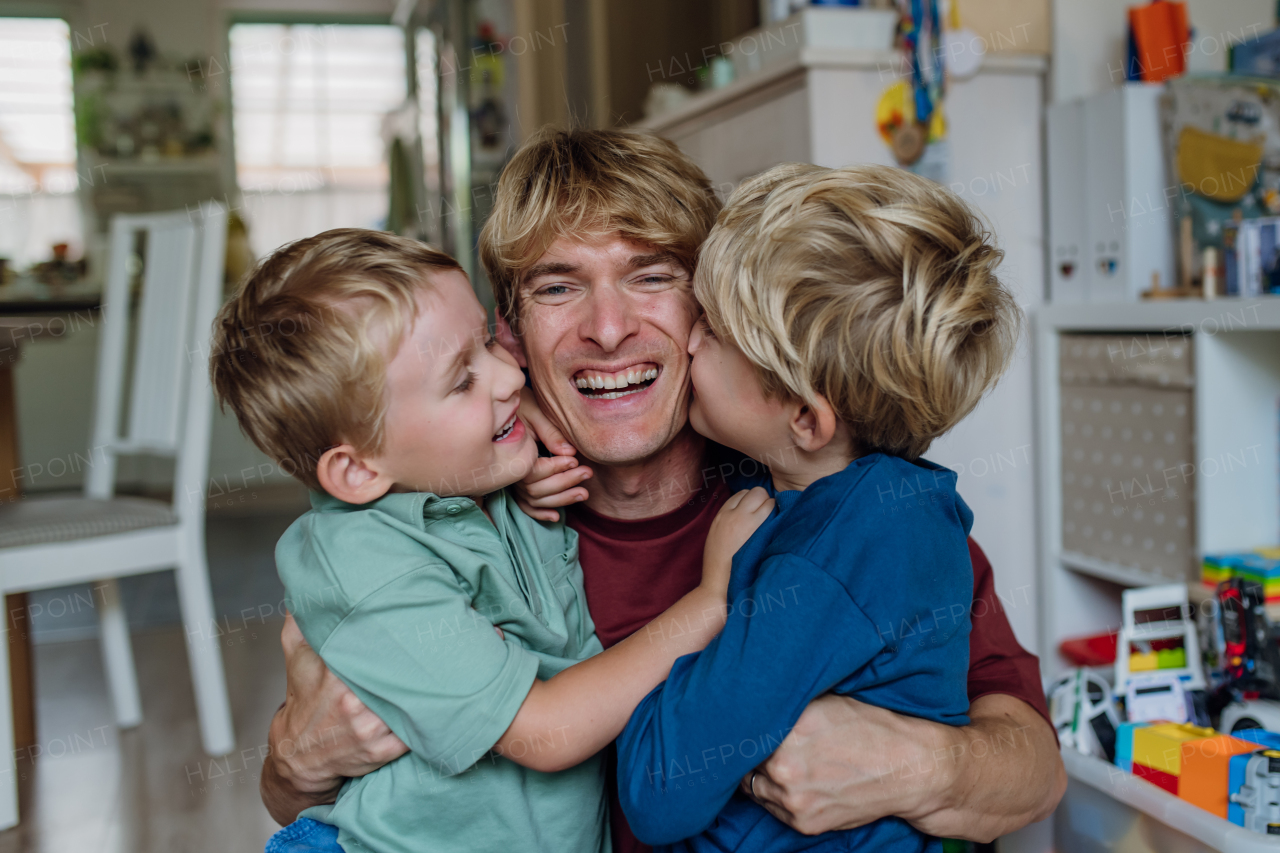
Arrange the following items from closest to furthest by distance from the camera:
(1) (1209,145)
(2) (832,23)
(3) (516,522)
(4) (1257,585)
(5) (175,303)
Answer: (3) (516,522), (4) (1257,585), (1) (1209,145), (2) (832,23), (5) (175,303)

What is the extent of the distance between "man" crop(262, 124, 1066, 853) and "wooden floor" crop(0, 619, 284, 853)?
1.21 metres

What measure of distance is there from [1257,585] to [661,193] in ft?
3.31

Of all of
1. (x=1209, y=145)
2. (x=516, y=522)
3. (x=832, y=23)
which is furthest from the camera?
(x=832, y=23)

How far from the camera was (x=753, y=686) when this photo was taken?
79 centimetres

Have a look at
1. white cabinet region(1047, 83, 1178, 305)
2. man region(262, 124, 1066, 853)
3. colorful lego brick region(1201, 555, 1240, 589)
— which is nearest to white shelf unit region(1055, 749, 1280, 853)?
man region(262, 124, 1066, 853)

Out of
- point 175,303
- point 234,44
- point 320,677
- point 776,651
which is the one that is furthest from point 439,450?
point 234,44

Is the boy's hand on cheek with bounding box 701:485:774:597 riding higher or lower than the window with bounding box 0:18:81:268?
lower

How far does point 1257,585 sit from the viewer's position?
1.41 meters

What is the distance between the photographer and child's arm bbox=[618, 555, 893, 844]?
30.9 inches

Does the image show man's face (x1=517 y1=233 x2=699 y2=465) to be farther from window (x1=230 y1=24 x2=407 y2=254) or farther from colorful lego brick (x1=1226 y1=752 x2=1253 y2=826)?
window (x1=230 y1=24 x2=407 y2=254)

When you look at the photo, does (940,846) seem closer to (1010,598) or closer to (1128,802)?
(1128,802)

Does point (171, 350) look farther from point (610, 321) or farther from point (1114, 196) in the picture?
point (1114, 196)

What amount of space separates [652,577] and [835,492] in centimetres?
38

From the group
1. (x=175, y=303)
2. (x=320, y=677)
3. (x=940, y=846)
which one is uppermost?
(x=175, y=303)
